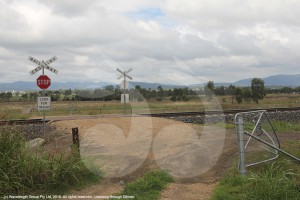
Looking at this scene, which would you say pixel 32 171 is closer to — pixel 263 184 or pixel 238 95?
pixel 263 184

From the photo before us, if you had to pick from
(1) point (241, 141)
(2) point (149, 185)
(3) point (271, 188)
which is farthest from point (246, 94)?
(3) point (271, 188)

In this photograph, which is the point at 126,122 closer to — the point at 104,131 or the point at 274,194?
the point at 104,131

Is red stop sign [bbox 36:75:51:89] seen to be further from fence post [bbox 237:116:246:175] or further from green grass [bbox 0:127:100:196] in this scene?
fence post [bbox 237:116:246:175]

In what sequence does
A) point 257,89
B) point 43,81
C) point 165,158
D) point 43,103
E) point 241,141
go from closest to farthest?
point 241,141, point 165,158, point 43,103, point 43,81, point 257,89

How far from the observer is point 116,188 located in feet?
26.0

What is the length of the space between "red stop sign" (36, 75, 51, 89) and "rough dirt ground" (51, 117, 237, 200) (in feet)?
17.5

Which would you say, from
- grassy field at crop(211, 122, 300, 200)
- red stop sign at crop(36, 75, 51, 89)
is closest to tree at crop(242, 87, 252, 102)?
red stop sign at crop(36, 75, 51, 89)

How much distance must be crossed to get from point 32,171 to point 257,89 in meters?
61.6

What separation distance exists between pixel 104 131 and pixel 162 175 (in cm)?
771

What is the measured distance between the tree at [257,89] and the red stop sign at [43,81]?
1845 inches

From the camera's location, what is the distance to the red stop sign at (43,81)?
63.7 ft

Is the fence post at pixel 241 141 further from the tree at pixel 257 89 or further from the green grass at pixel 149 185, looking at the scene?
the tree at pixel 257 89

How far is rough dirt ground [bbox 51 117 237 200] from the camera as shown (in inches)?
312

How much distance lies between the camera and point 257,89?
6594 centimetres
